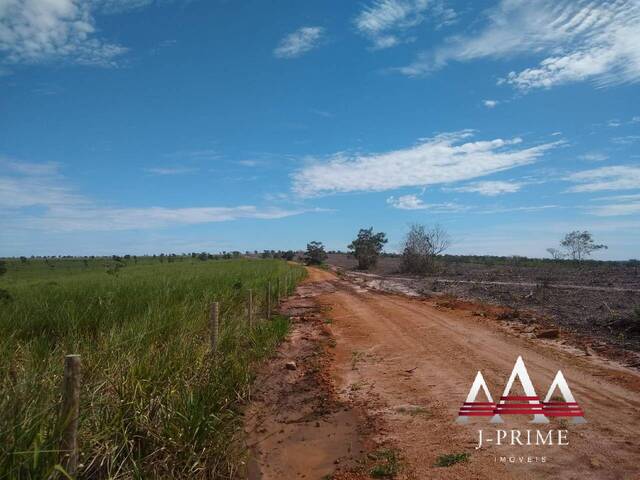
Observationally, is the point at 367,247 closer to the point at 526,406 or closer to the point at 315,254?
the point at 315,254

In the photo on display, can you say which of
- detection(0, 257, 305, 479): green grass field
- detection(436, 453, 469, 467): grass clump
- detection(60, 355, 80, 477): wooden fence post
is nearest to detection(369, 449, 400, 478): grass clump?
detection(436, 453, 469, 467): grass clump

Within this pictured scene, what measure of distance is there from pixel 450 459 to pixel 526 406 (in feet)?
7.59

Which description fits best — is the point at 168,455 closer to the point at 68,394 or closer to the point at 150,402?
the point at 150,402

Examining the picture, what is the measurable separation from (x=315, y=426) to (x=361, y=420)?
71cm

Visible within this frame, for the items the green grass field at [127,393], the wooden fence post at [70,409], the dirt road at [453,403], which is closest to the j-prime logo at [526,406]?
the dirt road at [453,403]

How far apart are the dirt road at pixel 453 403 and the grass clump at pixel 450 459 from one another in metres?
0.05

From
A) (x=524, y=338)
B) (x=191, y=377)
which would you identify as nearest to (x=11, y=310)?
(x=191, y=377)

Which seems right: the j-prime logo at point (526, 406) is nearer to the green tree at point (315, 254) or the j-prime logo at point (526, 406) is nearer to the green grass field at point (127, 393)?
the green grass field at point (127, 393)

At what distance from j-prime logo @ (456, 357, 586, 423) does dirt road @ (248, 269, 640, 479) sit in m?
0.13

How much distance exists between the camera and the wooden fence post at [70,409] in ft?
12.0

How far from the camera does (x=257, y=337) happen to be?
36.7ft

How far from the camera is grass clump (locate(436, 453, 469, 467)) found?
208 inches

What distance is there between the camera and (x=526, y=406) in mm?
7008

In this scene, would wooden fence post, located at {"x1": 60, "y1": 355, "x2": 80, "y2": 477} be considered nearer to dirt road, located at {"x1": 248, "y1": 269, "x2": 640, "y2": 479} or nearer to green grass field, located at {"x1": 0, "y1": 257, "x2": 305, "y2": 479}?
green grass field, located at {"x1": 0, "y1": 257, "x2": 305, "y2": 479}
